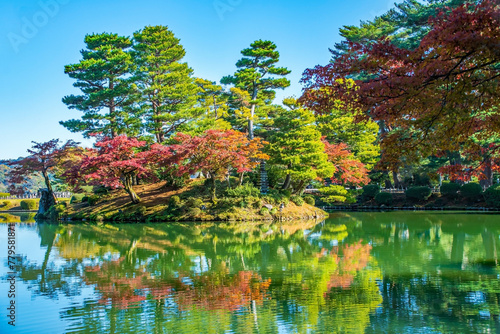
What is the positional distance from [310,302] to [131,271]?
11.6 feet

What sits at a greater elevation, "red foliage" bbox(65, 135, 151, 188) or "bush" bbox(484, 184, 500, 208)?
"red foliage" bbox(65, 135, 151, 188)

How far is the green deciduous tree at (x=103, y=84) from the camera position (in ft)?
70.6

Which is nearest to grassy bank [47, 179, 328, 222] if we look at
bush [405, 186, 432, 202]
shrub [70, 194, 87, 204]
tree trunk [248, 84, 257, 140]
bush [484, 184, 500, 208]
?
shrub [70, 194, 87, 204]

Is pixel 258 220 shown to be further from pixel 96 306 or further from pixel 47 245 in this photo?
pixel 96 306

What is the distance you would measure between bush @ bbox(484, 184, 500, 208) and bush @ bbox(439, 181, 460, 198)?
80.2 inches

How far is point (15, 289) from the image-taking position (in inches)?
245

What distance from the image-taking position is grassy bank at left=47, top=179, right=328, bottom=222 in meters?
18.1

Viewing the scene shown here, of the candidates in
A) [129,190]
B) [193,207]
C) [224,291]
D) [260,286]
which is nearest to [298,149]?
[193,207]

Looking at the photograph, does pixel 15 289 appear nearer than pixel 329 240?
Yes

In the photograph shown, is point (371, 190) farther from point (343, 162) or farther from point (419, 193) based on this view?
point (343, 162)

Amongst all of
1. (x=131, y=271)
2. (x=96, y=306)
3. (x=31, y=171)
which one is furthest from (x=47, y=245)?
(x=31, y=171)

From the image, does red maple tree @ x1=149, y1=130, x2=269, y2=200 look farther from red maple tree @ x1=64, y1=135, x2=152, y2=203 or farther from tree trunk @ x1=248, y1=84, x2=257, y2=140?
tree trunk @ x1=248, y1=84, x2=257, y2=140

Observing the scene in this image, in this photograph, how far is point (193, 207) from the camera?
18219 mm

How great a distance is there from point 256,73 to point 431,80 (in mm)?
17160
